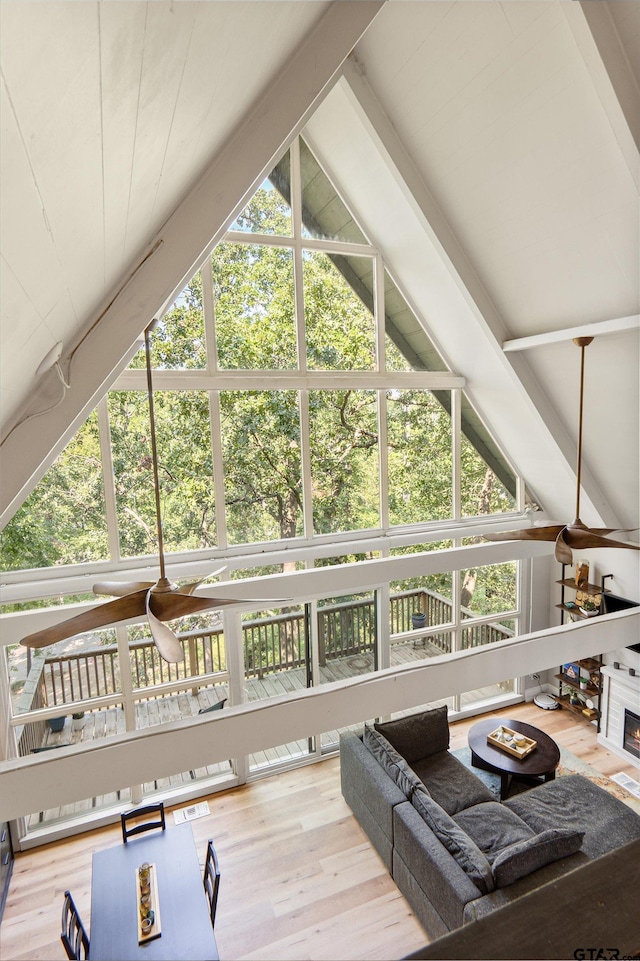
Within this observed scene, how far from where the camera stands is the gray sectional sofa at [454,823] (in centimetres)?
350

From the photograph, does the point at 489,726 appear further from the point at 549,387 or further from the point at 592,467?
the point at 549,387

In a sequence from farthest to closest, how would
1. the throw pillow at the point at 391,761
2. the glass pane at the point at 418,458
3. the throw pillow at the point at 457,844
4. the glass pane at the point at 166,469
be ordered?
the glass pane at the point at 418,458 < the glass pane at the point at 166,469 < the throw pillow at the point at 391,761 < the throw pillow at the point at 457,844

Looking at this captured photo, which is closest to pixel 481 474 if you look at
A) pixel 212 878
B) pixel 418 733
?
pixel 418 733

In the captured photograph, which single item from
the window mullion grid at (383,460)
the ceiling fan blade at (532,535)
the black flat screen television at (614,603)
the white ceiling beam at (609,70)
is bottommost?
the black flat screen television at (614,603)

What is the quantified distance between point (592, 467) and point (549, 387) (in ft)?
3.63

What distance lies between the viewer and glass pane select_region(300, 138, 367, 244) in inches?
211

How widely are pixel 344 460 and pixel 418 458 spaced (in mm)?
990

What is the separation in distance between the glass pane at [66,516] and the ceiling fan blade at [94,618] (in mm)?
2690

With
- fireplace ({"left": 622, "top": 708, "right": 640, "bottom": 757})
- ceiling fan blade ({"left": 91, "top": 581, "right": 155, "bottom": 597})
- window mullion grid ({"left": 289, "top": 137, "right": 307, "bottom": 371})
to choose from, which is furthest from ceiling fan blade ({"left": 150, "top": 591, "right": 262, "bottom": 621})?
fireplace ({"left": 622, "top": 708, "right": 640, "bottom": 757})

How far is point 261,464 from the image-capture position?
557 cm

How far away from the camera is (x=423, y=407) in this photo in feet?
20.5

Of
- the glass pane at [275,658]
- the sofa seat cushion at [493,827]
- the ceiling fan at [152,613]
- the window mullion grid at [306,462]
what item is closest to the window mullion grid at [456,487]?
the sofa seat cushion at [493,827]

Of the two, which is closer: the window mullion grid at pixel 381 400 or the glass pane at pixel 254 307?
the glass pane at pixel 254 307

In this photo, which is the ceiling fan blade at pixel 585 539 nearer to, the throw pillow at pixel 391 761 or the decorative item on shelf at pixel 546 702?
the throw pillow at pixel 391 761
